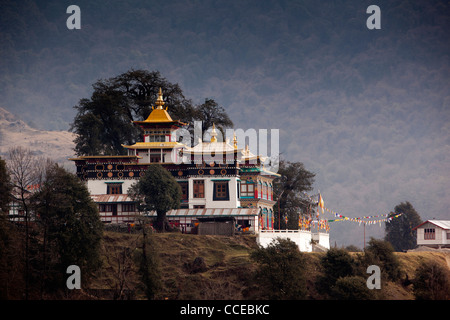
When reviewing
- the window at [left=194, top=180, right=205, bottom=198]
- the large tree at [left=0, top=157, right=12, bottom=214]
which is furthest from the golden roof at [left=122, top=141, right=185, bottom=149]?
the large tree at [left=0, top=157, right=12, bottom=214]

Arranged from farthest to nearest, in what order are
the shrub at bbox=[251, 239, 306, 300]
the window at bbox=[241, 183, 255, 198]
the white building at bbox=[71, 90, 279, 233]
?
1. the window at bbox=[241, 183, 255, 198]
2. the white building at bbox=[71, 90, 279, 233]
3. the shrub at bbox=[251, 239, 306, 300]

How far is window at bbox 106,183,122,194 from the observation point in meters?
84.8

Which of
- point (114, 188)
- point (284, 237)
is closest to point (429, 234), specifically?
point (284, 237)

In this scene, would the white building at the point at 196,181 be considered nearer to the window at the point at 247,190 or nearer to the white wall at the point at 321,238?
the window at the point at 247,190

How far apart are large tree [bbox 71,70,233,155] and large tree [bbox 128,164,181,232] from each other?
17.5m

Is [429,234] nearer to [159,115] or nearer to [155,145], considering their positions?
[155,145]

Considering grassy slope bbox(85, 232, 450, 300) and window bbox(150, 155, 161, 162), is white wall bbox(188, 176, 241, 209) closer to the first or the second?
window bbox(150, 155, 161, 162)

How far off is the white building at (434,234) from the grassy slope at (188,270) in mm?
15843

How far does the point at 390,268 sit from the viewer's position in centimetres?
7025
